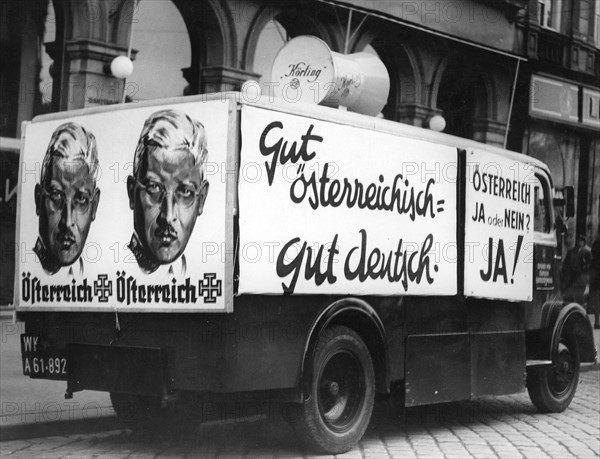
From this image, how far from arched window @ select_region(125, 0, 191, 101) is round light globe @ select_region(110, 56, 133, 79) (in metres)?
0.47

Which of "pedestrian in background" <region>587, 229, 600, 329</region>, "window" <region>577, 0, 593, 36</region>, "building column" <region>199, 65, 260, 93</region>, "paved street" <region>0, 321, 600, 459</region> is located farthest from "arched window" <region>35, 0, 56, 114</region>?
"window" <region>577, 0, 593, 36</region>

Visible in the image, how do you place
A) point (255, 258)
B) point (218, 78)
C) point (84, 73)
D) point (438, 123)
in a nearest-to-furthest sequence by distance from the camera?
point (255, 258), point (84, 73), point (218, 78), point (438, 123)

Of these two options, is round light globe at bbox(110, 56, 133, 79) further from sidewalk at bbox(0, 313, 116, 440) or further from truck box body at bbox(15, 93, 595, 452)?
truck box body at bbox(15, 93, 595, 452)

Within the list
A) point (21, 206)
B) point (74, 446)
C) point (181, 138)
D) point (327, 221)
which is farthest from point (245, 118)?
point (74, 446)

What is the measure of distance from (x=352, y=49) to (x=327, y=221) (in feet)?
31.8

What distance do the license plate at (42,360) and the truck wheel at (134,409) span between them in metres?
0.87

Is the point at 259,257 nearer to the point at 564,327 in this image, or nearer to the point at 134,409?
the point at 134,409

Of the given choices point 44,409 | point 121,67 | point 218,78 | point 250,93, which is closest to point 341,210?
point 250,93

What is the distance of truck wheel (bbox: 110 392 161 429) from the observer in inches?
360

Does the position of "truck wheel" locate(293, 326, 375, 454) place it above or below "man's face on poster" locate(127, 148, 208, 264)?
below

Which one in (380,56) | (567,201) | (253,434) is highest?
(380,56)

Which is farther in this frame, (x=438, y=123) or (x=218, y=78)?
(x=438, y=123)

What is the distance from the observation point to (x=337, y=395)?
847 centimetres

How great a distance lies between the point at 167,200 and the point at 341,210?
1.33 meters
